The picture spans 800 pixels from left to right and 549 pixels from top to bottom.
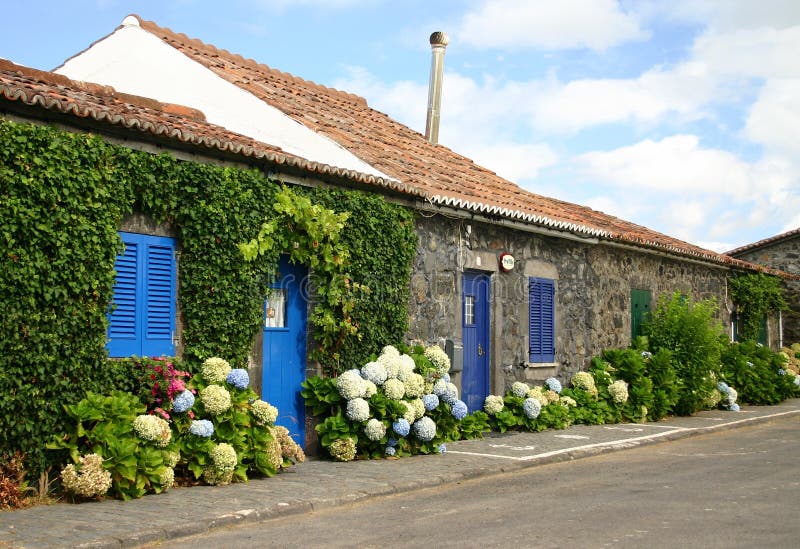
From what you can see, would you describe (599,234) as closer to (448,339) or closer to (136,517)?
(448,339)

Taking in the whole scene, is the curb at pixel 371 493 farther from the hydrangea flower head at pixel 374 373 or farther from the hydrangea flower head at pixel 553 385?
the hydrangea flower head at pixel 553 385

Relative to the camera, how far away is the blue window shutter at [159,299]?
8.70m

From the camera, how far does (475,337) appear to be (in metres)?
13.4

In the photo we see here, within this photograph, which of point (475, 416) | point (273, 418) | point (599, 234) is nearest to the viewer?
point (273, 418)

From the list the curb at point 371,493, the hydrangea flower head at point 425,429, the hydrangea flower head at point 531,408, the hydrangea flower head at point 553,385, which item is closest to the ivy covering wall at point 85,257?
the curb at point 371,493

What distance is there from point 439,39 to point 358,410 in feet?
36.4

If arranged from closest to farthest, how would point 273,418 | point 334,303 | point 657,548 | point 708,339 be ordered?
1. point 657,548
2. point 273,418
3. point 334,303
4. point 708,339

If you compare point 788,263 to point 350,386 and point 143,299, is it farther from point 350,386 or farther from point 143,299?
point 143,299

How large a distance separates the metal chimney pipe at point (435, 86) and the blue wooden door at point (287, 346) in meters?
8.84

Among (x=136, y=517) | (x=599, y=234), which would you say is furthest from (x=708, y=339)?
(x=136, y=517)

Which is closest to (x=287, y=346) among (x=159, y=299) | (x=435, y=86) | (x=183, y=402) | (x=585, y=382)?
(x=159, y=299)

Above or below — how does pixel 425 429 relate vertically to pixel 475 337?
below

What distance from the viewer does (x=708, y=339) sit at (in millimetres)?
16219

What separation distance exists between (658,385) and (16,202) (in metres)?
11.7
